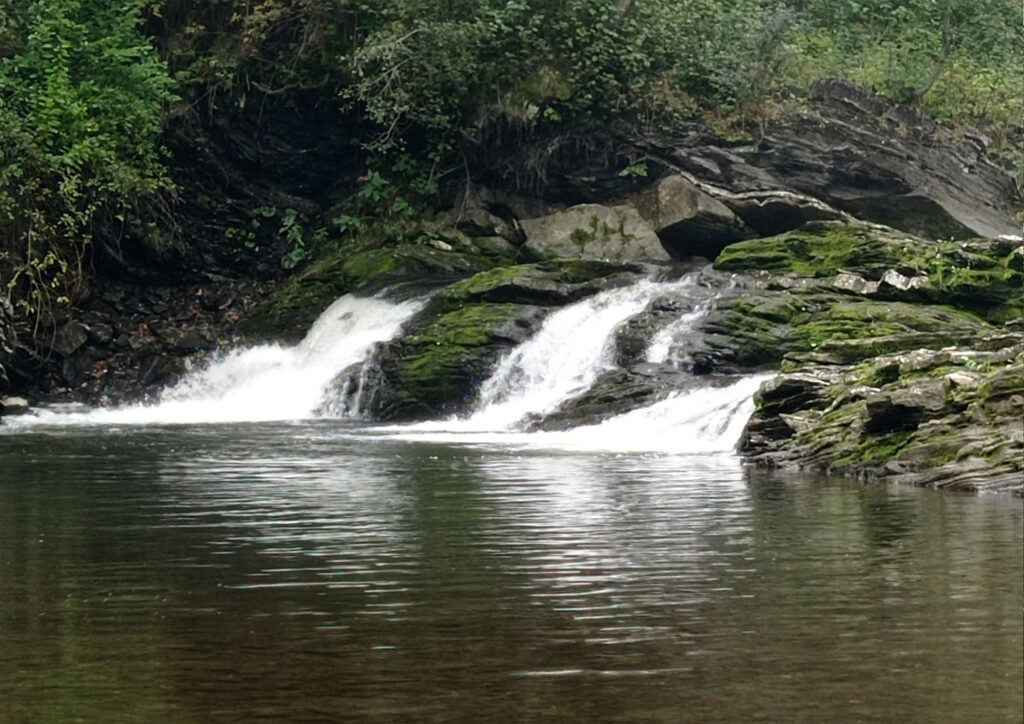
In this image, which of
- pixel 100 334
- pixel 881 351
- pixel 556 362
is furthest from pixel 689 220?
pixel 100 334

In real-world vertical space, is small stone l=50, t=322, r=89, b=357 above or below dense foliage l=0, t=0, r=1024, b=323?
below

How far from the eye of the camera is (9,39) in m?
33.9

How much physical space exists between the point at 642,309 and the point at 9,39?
14.8 meters

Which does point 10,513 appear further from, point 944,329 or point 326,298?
point 326,298

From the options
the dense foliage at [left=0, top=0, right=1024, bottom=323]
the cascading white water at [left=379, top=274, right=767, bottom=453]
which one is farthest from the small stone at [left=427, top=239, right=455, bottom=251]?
the cascading white water at [left=379, top=274, right=767, bottom=453]

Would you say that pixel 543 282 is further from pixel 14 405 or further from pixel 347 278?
pixel 14 405

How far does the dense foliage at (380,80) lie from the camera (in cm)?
3275

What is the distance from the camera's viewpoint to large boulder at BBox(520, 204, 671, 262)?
3344cm

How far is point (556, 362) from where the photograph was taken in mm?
28062

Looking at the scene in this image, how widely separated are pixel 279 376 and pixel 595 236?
7.10m

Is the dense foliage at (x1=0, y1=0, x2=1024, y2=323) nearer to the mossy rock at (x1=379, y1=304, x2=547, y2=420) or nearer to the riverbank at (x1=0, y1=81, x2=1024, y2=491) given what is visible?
the riverbank at (x1=0, y1=81, x2=1024, y2=491)

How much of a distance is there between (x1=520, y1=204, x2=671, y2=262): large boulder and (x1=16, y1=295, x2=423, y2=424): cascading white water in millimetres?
3596

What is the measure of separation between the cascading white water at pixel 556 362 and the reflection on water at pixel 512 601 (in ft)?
32.6

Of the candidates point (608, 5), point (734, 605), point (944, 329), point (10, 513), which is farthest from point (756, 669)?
point (608, 5)
